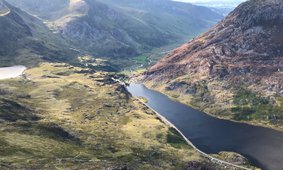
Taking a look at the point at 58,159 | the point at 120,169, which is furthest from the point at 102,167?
the point at 58,159

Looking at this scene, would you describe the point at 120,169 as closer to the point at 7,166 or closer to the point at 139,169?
the point at 139,169

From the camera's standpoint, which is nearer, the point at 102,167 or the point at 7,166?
the point at 7,166

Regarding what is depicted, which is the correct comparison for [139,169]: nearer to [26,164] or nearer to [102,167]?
[102,167]

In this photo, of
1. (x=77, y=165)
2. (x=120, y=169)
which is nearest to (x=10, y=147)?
(x=77, y=165)

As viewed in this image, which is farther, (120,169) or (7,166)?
(120,169)

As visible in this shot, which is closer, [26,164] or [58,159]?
A: [26,164]

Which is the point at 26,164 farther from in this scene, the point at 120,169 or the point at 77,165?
the point at 120,169

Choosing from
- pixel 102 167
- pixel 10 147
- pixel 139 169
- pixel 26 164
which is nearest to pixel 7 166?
pixel 26 164

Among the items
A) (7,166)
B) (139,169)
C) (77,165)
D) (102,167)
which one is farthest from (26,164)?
(139,169)
